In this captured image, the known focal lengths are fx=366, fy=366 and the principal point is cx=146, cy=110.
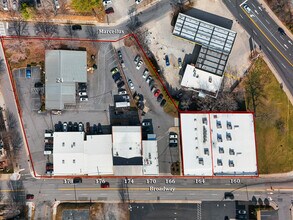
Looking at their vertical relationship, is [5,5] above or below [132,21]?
above

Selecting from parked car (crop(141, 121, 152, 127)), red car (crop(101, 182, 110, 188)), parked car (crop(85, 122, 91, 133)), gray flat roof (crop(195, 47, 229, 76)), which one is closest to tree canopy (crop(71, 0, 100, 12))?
parked car (crop(85, 122, 91, 133))

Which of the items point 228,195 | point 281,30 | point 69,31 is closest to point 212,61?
point 281,30

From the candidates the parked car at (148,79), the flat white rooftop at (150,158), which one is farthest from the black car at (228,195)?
the parked car at (148,79)

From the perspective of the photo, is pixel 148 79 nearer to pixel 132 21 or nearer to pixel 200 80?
pixel 200 80

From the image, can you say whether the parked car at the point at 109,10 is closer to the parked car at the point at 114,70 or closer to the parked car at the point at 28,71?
the parked car at the point at 114,70

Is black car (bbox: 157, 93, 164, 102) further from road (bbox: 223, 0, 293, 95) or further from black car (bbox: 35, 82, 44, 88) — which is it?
black car (bbox: 35, 82, 44, 88)
